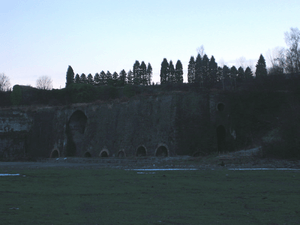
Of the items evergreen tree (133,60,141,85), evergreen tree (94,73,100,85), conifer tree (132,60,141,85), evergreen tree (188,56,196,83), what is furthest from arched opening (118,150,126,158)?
evergreen tree (94,73,100,85)

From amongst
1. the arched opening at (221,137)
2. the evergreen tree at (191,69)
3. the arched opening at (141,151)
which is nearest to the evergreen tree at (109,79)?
the evergreen tree at (191,69)

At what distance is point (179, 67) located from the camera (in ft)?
226

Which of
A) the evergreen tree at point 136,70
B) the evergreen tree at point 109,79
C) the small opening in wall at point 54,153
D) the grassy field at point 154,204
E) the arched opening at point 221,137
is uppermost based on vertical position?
the evergreen tree at point 136,70

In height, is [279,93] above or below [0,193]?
above

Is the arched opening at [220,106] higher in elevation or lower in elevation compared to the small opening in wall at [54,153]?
higher

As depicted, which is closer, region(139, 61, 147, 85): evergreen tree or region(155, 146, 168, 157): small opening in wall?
region(155, 146, 168, 157): small opening in wall

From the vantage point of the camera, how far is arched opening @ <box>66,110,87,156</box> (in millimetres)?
34812

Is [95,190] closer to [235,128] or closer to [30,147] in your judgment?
[235,128]

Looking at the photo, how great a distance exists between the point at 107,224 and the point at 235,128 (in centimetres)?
2474

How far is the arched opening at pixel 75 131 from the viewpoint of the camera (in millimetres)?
34812

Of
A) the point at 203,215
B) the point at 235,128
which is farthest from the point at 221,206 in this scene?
the point at 235,128

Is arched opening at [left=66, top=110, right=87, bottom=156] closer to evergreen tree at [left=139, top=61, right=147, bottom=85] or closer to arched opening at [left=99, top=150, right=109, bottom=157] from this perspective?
arched opening at [left=99, top=150, right=109, bottom=157]

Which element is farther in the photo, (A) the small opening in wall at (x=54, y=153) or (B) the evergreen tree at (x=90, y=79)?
(B) the evergreen tree at (x=90, y=79)

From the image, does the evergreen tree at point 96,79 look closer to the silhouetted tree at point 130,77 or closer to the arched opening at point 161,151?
the silhouetted tree at point 130,77
